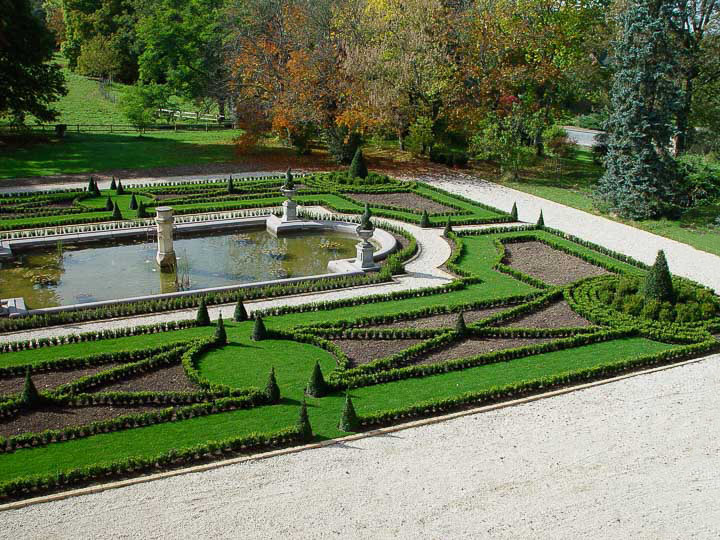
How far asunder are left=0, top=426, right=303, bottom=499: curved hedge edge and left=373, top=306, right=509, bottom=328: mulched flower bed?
6335 millimetres

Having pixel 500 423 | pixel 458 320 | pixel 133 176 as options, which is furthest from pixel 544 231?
pixel 133 176

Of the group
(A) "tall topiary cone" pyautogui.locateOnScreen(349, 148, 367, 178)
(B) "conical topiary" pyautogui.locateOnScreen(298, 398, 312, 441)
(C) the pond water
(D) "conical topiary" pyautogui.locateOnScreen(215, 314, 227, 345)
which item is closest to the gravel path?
(B) "conical topiary" pyautogui.locateOnScreen(298, 398, 312, 441)

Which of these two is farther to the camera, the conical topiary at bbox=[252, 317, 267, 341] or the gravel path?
the conical topiary at bbox=[252, 317, 267, 341]

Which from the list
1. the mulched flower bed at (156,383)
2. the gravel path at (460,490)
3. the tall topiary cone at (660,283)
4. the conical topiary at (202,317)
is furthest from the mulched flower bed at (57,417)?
the tall topiary cone at (660,283)

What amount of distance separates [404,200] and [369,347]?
1642 cm

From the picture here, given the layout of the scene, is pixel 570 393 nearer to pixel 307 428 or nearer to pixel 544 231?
pixel 307 428

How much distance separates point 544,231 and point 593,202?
6.05 meters

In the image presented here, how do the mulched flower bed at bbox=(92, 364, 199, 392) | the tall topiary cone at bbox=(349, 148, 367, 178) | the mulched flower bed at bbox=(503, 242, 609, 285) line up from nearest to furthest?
the mulched flower bed at bbox=(92, 364, 199, 392) → the mulched flower bed at bbox=(503, 242, 609, 285) → the tall topiary cone at bbox=(349, 148, 367, 178)

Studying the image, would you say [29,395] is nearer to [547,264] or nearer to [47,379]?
[47,379]

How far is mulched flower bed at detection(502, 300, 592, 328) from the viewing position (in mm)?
19547

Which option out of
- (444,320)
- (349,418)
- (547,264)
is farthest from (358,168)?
(349,418)

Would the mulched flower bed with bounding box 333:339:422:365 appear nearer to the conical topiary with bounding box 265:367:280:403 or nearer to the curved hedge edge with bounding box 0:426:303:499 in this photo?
the conical topiary with bounding box 265:367:280:403

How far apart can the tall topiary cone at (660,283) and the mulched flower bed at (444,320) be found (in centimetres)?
393

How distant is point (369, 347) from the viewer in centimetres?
1798
